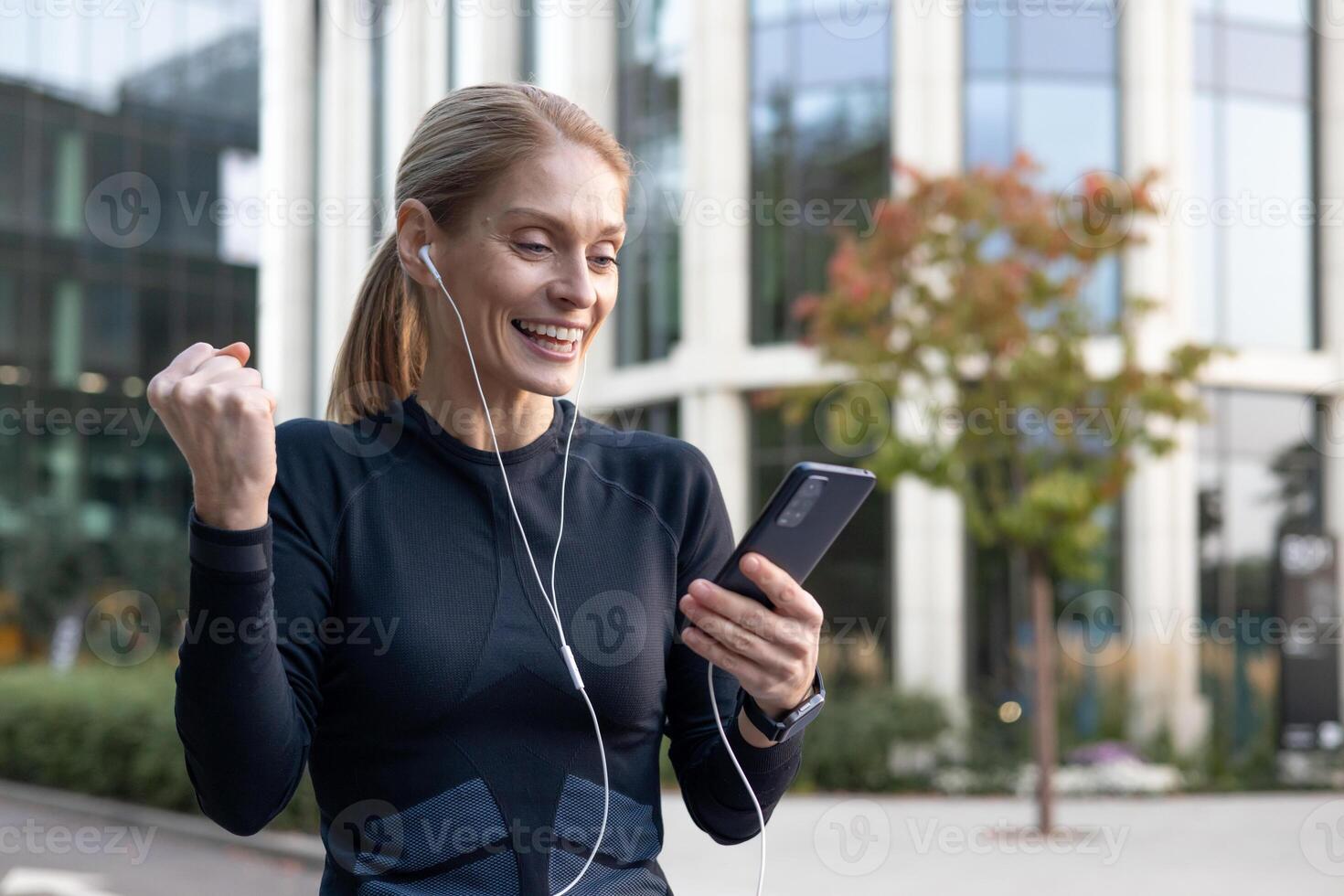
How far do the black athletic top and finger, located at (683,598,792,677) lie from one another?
0.16 meters

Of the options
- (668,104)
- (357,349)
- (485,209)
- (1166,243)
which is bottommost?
(357,349)

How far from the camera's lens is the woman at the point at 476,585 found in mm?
1764

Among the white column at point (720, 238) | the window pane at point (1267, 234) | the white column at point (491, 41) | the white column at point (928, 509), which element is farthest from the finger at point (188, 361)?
the white column at point (491, 41)

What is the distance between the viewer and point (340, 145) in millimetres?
29250

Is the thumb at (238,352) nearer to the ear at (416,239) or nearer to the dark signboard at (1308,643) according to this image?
the ear at (416,239)

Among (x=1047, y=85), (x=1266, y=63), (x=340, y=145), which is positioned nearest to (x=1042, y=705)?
(x=1047, y=85)

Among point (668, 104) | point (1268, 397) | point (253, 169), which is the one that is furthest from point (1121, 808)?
point (253, 169)

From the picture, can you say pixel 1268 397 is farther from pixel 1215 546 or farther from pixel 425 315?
pixel 425 315

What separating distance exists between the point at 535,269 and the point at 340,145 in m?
28.4

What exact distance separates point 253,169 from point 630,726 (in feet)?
119

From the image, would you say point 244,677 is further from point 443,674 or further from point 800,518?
point 800,518

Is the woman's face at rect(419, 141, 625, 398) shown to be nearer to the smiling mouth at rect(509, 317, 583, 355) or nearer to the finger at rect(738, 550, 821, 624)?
the smiling mouth at rect(509, 317, 583, 355)

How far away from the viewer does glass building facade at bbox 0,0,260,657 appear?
32000mm

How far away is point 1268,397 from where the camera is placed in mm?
19031
